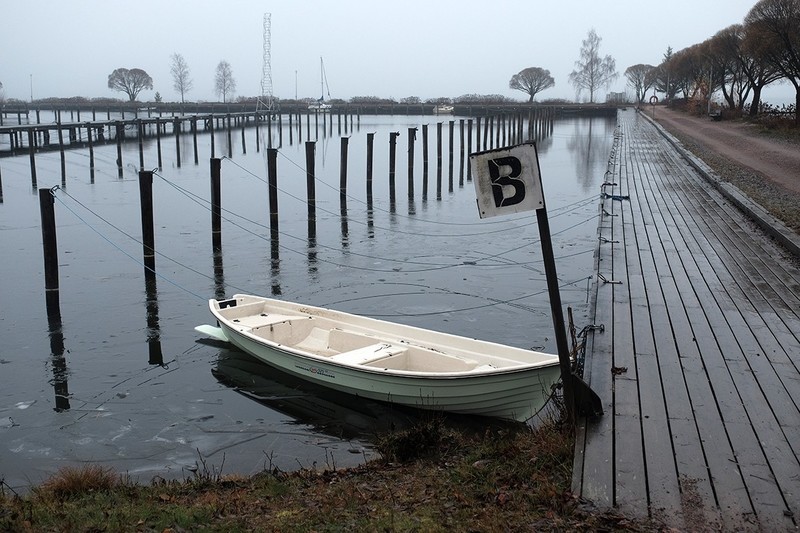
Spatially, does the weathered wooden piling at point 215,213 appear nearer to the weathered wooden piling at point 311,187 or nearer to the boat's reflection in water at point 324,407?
the weathered wooden piling at point 311,187

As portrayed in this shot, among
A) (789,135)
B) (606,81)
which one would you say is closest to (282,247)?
(789,135)

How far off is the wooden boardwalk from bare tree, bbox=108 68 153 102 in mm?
142635

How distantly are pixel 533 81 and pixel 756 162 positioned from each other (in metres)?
124

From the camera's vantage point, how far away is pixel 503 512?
201 inches

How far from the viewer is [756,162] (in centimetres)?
2738

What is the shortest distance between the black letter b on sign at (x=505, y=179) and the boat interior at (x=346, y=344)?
11.6ft

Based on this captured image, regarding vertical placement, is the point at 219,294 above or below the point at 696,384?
below

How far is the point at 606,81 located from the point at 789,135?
4764 inches

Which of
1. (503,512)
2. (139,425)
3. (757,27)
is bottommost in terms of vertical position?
(139,425)

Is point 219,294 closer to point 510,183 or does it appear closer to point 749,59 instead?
point 510,183

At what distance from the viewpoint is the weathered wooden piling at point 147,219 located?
16734mm

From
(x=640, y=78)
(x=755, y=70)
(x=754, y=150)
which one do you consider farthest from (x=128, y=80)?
(x=754, y=150)

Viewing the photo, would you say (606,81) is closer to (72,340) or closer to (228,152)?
(228,152)

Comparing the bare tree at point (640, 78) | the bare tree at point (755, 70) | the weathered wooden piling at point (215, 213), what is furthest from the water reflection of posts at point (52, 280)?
the bare tree at point (640, 78)
